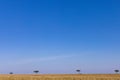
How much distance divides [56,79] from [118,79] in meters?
10.8

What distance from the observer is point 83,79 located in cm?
4047

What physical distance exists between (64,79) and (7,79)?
34.4ft

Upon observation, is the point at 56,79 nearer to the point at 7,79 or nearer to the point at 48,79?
the point at 48,79

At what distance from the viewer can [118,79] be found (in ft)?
131

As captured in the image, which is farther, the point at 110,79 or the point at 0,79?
the point at 0,79

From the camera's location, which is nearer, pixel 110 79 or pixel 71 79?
pixel 110 79

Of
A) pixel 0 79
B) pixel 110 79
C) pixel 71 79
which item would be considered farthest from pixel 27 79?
pixel 110 79

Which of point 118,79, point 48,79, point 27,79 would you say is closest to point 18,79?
point 27,79

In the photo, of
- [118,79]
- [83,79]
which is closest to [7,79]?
[83,79]

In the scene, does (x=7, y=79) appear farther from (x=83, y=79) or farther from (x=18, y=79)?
(x=83, y=79)

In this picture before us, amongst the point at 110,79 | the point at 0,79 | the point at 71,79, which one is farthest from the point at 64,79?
the point at 0,79

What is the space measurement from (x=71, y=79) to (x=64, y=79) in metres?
1.25

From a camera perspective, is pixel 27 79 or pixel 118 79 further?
pixel 27 79

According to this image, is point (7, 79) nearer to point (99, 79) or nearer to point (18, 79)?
point (18, 79)
